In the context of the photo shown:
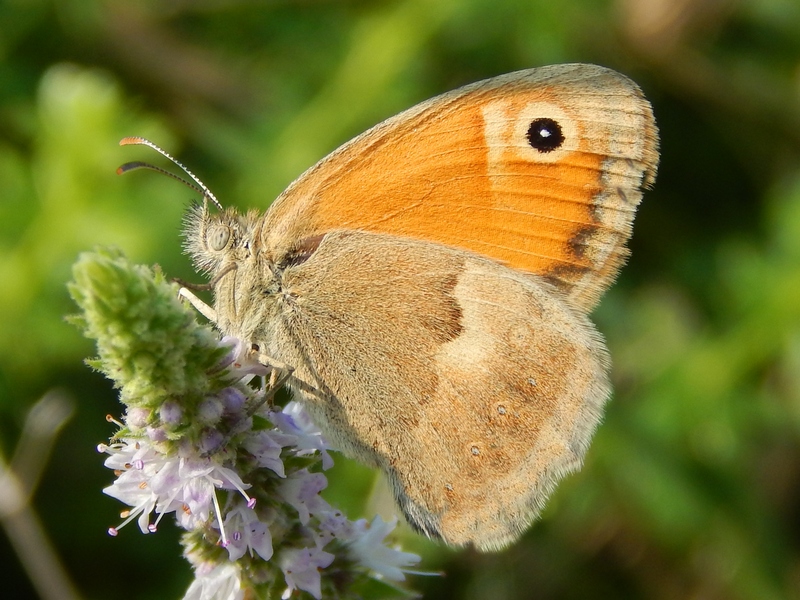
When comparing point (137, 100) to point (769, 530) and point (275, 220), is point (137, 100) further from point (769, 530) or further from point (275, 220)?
point (769, 530)

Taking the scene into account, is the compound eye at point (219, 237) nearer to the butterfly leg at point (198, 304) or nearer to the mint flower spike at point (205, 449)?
the butterfly leg at point (198, 304)

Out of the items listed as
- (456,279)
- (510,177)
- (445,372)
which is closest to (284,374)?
(445,372)

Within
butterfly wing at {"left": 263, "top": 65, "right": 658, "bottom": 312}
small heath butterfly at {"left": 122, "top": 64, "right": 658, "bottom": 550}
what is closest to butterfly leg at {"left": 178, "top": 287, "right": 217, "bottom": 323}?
small heath butterfly at {"left": 122, "top": 64, "right": 658, "bottom": 550}

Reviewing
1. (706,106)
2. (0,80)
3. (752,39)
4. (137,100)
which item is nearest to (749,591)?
(706,106)

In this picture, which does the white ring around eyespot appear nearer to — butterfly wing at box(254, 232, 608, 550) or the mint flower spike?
butterfly wing at box(254, 232, 608, 550)

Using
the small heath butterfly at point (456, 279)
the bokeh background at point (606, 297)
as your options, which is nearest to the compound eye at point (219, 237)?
the small heath butterfly at point (456, 279)
